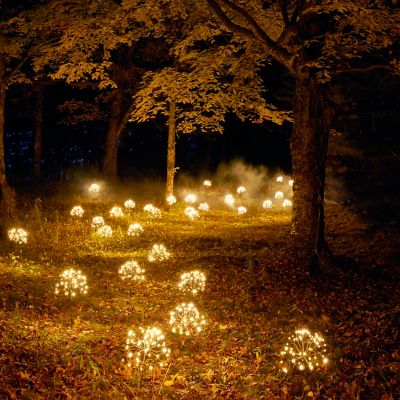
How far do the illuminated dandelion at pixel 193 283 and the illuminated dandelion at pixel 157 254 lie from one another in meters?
2.00

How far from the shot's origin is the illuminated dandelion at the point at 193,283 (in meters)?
10.3

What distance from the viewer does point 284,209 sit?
2139cm

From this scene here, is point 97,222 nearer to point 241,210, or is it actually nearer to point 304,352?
point 241,210

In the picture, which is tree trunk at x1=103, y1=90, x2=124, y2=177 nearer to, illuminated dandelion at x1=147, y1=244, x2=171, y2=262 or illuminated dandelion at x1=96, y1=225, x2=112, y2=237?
illuminated dandelion at x1=96, y1=225, x2=112, y2=237

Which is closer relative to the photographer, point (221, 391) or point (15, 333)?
point (221, 391)

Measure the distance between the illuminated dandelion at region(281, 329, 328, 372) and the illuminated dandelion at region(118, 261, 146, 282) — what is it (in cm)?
441

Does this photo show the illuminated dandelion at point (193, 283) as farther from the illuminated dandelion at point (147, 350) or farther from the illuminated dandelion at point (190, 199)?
the illuminated dandelion at point (190, 199)

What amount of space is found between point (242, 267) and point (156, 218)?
23.9 feet

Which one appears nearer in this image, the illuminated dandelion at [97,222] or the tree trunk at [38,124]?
the illuminated dandelion at [97,222]

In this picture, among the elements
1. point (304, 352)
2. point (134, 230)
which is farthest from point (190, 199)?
point (304, 352)

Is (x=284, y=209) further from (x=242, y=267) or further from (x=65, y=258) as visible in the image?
(x=65, y=258)

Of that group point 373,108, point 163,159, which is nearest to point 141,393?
point 373,108

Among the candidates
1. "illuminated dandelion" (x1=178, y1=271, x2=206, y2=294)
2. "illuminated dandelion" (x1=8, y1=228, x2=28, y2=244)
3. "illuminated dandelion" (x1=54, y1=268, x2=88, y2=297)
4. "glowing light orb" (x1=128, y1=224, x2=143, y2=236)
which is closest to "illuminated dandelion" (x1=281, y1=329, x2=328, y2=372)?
"illuminated dandelion" (x1=178, y1=271, x2=206, y2=294)

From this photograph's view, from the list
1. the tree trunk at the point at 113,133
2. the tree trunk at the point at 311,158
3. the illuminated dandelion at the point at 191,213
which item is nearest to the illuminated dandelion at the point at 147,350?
the tree trunk at the point at 311,158
